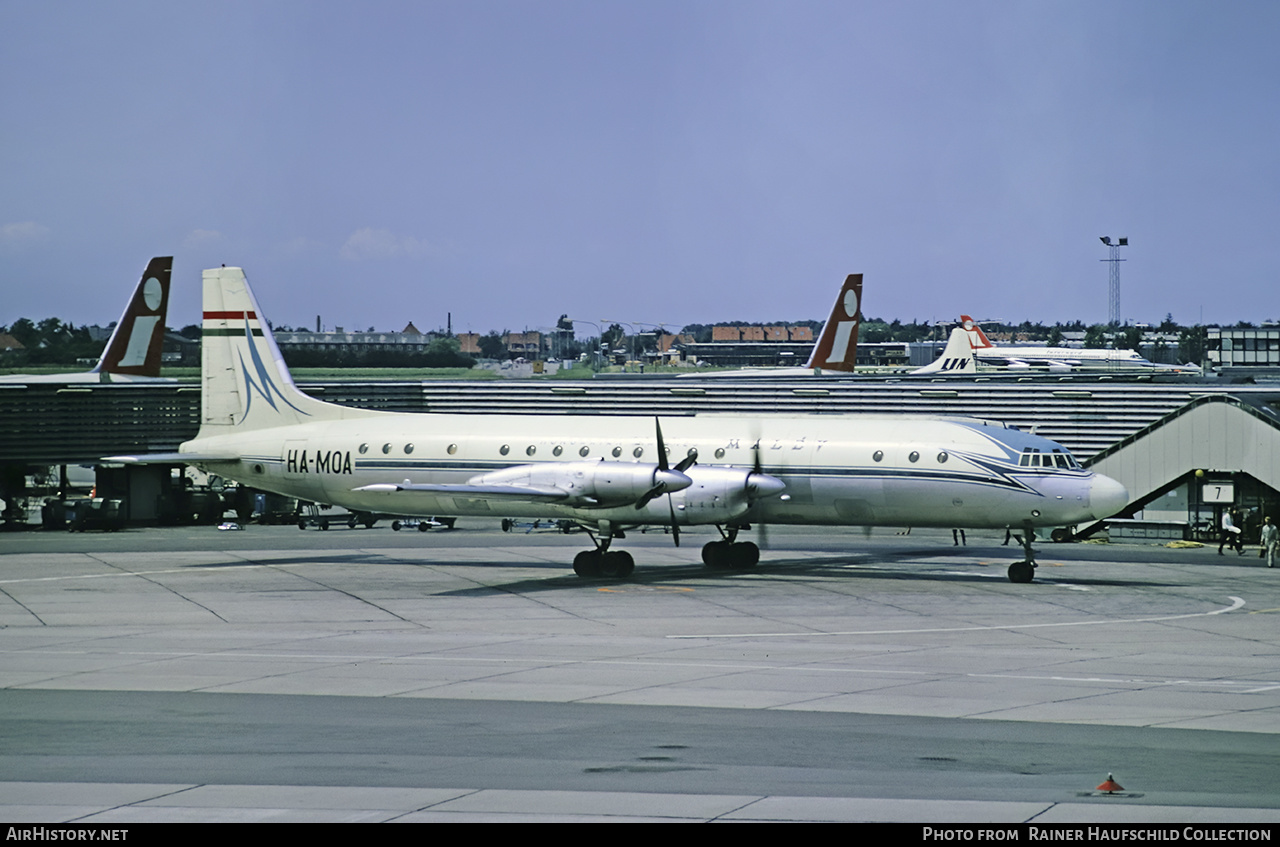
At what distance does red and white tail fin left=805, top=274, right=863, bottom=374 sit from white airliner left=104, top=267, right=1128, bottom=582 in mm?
29441

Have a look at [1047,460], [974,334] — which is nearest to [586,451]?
[1047,460]

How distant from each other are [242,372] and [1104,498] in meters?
27.7

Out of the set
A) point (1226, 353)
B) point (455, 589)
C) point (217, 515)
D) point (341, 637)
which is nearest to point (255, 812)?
point (341, 637)

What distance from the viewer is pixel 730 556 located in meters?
37.7

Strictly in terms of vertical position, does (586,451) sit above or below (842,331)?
below

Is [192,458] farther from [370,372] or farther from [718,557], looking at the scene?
[370,372]

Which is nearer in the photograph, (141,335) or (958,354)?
(141,335)

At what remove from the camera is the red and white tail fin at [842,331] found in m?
Answer: 67.1

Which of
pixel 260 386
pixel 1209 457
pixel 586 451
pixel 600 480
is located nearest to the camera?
pixel 600 480

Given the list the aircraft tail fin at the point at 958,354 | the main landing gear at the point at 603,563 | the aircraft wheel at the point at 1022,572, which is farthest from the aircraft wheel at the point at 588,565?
the aircraft tail fin at the point at 958,354

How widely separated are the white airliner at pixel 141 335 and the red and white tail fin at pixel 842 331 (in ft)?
107

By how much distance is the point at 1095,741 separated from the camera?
1606 cm

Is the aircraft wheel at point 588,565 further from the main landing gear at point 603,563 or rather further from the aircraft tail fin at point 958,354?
the aircraft tail fin at point 958,354

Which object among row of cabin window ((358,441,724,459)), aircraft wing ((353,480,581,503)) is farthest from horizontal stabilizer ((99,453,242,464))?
aircraft wing ((353,480,581,503))
